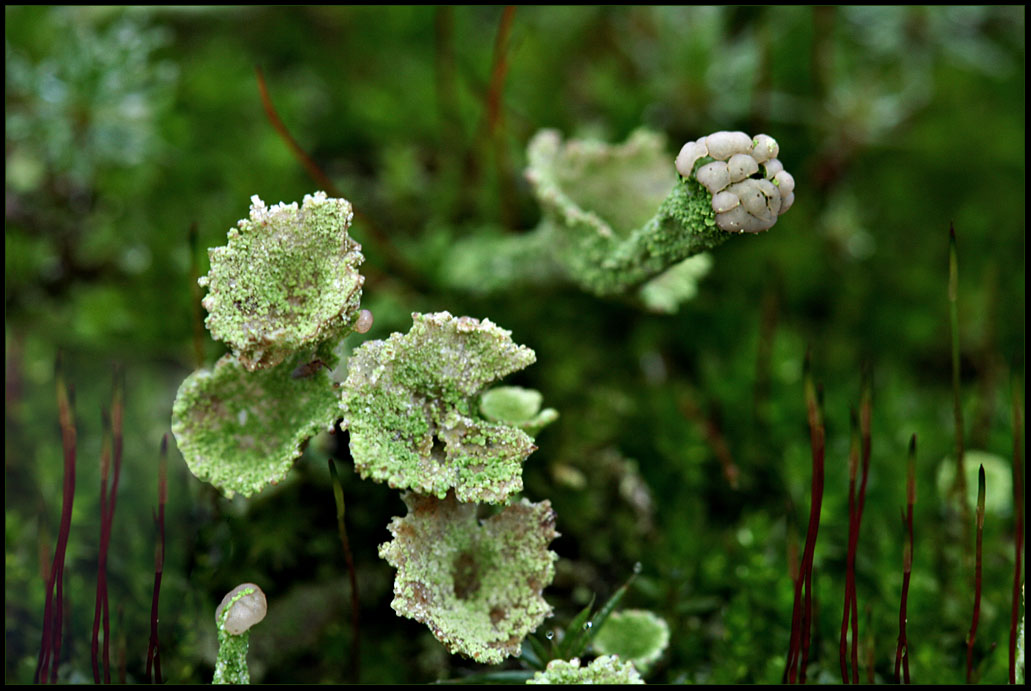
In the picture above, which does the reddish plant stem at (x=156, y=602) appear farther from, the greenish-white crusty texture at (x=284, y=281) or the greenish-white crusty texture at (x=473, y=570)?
the greenish-white crusty texture at (x=473, y=570)

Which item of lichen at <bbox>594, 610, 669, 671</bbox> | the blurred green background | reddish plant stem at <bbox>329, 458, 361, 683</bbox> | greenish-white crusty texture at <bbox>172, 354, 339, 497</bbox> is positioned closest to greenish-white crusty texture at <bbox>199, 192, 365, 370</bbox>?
greenish-white crusty texture at <bbox>172, 354, 339, 497</bbox>

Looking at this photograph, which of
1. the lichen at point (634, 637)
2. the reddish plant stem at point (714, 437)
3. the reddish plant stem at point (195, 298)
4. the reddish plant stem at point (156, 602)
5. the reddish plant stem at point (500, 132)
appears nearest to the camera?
the reddish plant stem at point (156, 602)

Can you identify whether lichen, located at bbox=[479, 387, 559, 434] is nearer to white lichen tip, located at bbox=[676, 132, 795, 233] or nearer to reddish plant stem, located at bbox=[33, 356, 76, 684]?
white lichen tip, located at bbox=[676, 132, 795, 233]

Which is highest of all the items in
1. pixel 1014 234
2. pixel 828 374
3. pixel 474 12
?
pixel 474 12

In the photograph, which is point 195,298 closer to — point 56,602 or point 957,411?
point 56,602

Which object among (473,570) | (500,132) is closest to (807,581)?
(473,570)

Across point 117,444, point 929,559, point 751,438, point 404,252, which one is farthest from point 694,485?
point 117,444

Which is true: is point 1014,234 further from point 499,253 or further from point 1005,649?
point 499,253

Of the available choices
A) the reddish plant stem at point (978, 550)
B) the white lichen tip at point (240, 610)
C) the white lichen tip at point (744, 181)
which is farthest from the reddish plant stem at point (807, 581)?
the white lichen tip at point (240, 610)
